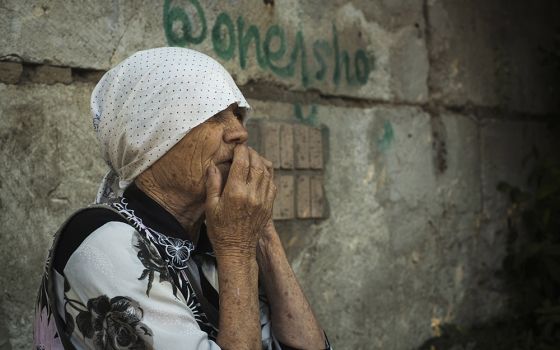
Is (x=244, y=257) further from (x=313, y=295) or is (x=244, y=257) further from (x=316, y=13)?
(x=316, y=13)

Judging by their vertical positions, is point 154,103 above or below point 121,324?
above

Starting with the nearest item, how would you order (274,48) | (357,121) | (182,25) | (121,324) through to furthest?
(121,324) < (182,25) < (274,48) < (357,121)

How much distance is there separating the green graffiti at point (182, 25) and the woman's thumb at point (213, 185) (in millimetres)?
1108

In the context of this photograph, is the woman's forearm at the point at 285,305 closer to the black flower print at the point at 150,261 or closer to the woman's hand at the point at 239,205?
the woman's hand at the point at 239,205

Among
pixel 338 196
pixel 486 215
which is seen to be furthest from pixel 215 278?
pixel 486 215

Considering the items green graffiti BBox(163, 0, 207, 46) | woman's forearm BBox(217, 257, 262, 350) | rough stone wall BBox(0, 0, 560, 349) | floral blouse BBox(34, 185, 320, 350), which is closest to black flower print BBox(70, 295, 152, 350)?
floral blouse BBox(34, 185, 320, 350)

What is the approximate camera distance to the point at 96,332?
1590 mm

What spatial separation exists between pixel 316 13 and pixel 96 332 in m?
2.23

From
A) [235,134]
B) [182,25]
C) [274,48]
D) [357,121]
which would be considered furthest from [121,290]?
[357,121]

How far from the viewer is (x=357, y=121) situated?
3.63 meters

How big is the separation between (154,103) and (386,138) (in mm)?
2178

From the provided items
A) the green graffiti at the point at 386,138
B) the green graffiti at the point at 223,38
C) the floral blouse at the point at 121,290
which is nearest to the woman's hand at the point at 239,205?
the floral blouse at the point at 121,290

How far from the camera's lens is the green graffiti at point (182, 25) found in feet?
9.33

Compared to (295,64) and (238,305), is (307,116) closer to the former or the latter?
(295,64)
